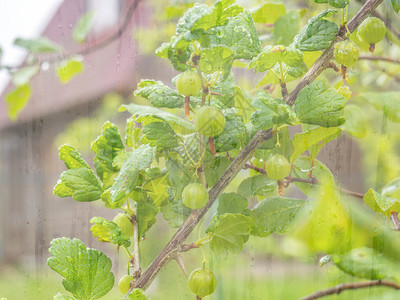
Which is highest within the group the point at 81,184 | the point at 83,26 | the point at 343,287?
the point at 83,26

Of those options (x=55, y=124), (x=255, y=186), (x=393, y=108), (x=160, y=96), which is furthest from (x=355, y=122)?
(x=55, y=124)

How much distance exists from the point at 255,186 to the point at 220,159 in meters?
0.06


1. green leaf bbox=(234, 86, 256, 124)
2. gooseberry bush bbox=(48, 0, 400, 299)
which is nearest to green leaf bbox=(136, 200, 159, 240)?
gooseberry bush bbox=(48, 0, 400, 299)

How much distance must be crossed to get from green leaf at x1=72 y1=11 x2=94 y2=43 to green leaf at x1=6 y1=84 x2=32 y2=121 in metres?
0.15

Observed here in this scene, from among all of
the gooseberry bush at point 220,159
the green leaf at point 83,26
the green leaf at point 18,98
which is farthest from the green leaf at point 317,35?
the green leaf at point 18,98

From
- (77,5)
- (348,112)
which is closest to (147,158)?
(348,112)

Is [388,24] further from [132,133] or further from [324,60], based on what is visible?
[132,133]

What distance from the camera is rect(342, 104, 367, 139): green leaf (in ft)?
1.43

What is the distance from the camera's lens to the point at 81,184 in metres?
0.34

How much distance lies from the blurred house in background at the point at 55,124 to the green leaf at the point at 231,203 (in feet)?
0.59

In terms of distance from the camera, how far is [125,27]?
20.5 inches

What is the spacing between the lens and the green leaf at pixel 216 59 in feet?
0.92

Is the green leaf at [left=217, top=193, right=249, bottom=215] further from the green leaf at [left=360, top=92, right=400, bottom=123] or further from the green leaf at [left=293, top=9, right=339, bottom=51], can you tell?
the green leaf at [left=360, top=92, right=400, bottom=123]

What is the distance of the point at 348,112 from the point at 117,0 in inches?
13.2
